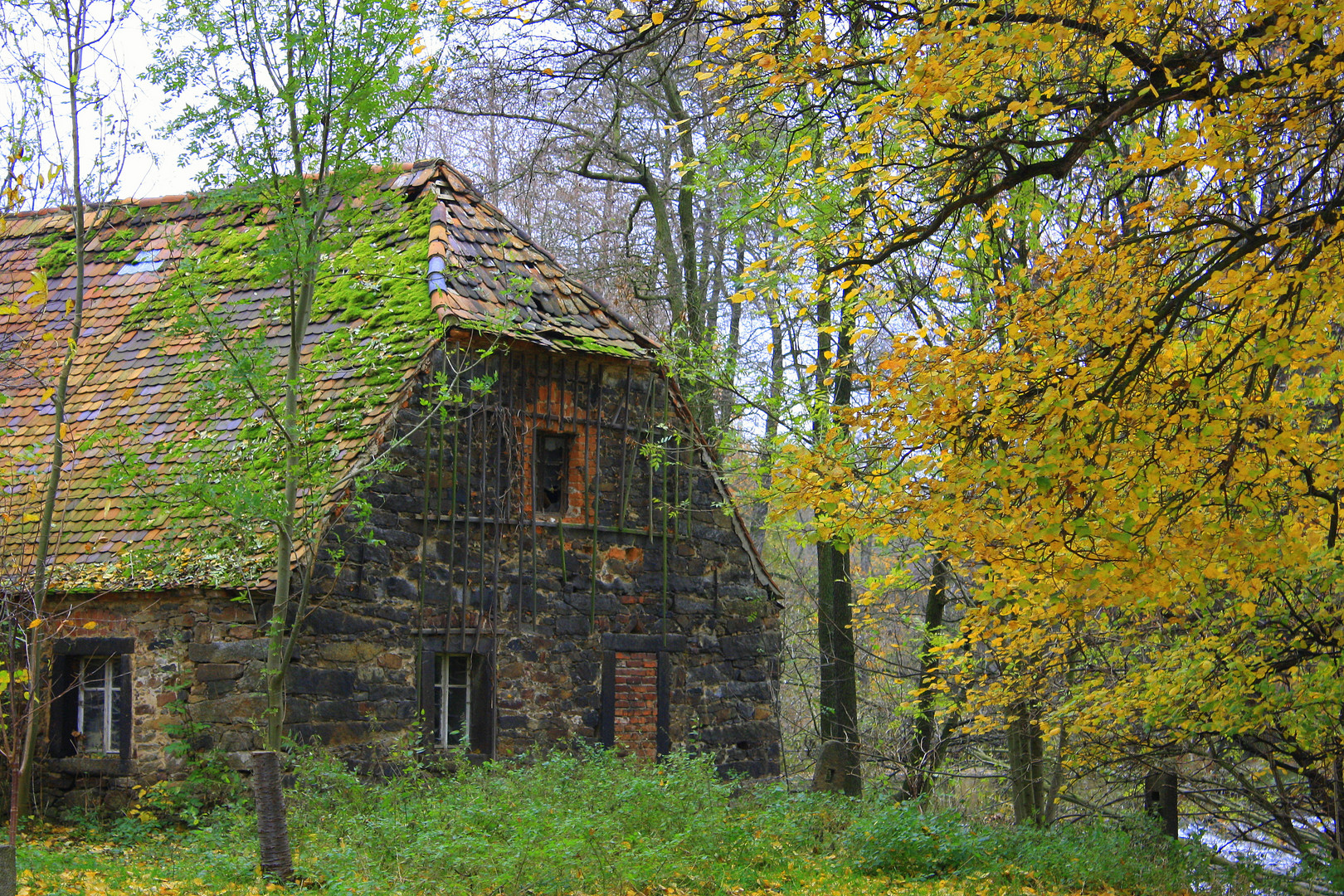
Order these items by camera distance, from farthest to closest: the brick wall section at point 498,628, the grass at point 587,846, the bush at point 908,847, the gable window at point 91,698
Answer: the gable window at point 91,698 < the brick wall section at point 498,628 < the bush at point 908,847 < the grass at point 587,846

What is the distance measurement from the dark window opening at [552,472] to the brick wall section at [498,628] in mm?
198

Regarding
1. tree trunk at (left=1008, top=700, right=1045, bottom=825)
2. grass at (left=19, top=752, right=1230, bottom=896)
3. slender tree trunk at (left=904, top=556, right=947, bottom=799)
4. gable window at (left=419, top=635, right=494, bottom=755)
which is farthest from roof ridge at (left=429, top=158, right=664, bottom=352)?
tree trunk at (left=1008, top=700, right=1045, bottom=825)

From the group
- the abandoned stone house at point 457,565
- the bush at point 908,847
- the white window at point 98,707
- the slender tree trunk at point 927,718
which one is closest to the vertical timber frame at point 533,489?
the abandoned stone house at point 457,565

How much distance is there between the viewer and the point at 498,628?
37.2ft

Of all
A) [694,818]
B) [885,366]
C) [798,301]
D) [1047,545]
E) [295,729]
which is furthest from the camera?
[798,301]

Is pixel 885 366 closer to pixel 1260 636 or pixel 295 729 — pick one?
pixel 1260 636

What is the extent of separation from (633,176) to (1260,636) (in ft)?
39.5

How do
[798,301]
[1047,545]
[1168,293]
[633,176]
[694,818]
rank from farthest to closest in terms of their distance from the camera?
1. [633,176]
2. [798,301]
3. [694,818]
4. [1047,545]
5. [1168,293]

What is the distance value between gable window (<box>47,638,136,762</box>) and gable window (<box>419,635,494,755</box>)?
8.37ft

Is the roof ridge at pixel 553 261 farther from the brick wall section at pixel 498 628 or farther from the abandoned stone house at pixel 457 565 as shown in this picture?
the brick wall section at pixel 498 628

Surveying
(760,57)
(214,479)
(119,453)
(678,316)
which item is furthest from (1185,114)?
(678,316)

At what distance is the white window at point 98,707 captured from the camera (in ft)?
35.0

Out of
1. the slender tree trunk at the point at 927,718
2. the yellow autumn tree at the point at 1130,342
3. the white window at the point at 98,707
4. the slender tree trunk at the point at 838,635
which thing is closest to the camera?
the yellow autumn tree at the point at 1130,342

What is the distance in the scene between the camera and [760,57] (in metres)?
6.62
